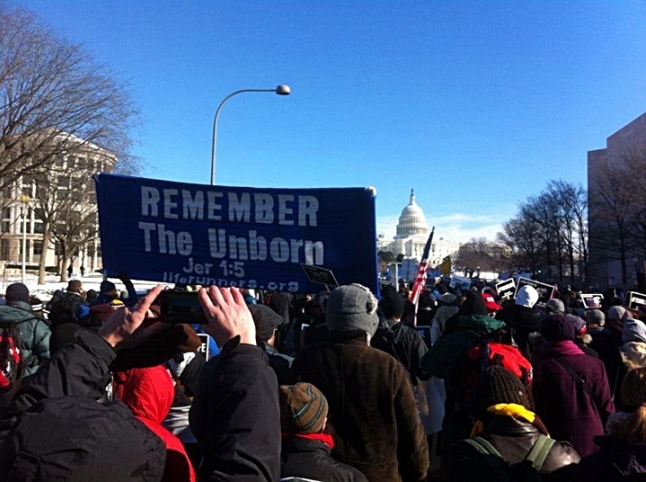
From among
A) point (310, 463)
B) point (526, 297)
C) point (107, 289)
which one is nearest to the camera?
point (310, 463)

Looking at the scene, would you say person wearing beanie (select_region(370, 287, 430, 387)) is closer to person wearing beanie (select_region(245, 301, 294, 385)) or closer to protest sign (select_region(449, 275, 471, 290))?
person wearing beanie (select_region(245, 301, 294, 385))

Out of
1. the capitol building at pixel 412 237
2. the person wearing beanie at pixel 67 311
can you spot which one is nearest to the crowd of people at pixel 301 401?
the person wearing beanie at pixel 67 311

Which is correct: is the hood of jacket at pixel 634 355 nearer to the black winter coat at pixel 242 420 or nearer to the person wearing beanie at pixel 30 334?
the black winter coat at pixel 242 420

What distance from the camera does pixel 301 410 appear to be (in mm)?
2305

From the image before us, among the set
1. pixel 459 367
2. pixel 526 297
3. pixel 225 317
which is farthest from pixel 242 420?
pixel 526 297

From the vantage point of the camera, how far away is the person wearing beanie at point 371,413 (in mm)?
2963

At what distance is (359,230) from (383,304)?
155 cm

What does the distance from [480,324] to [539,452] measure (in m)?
1.81

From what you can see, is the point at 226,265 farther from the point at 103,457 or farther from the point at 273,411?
the point at 103,457

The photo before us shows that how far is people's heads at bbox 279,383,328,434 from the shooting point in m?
2.31

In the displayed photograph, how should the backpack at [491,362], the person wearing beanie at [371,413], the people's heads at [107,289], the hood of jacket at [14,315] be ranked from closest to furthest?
the person wearing beanie at [371,413] → the backpack at [491,362] → the hood of jacket at [14,315] → the people's heads at [107,289]

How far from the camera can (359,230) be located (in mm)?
4164

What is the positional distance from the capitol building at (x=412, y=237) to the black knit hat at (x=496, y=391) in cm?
14860

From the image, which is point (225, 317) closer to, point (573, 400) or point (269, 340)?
point (269, 340)
